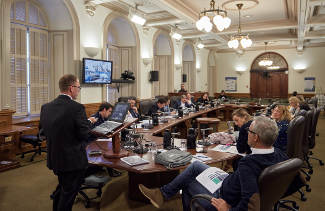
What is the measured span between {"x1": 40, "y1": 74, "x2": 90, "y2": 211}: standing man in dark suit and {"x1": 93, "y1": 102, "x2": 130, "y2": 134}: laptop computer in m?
0.24

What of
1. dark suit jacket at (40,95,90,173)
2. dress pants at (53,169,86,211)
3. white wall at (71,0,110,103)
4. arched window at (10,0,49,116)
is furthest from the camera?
white wall at (71,0,110,103)

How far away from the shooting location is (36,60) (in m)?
6.20

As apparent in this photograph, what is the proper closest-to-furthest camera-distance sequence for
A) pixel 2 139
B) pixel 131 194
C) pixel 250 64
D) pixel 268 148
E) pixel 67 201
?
1. pixel 268 148
2. pixel 67 201
3. pixel 131 194
4. pixel 2 139
5. pixel 250 64

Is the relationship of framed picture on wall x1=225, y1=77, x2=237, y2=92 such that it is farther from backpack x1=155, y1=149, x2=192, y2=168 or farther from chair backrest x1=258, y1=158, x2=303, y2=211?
chair backrest x1=258, y1=158, x2=303, y2=211

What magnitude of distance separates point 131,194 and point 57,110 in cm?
153

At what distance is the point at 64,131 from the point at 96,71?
482 centimetres

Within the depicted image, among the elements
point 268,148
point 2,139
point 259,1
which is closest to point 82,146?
point 268,148

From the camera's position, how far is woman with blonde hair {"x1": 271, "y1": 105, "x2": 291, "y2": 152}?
11.1ft

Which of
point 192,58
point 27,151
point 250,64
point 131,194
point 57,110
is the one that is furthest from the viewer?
point 250,64

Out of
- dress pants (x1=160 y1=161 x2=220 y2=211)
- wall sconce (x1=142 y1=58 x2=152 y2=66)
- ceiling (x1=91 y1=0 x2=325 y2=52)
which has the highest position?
ceiling (x1=91 y1=0 x2=325 y2=52)

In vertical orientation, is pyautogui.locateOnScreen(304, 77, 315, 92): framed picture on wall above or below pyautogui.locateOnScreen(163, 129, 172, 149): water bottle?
above

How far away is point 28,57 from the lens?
19.7 ft

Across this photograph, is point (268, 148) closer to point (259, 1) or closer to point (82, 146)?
point (82, 146)

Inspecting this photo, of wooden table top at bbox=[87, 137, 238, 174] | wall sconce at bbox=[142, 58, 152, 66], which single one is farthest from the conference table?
wall sconce at bbox=[142, 58, 152, 66]
